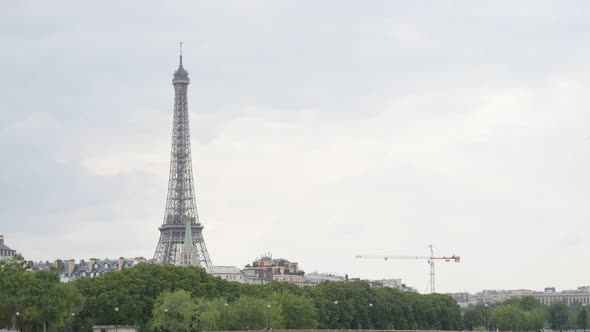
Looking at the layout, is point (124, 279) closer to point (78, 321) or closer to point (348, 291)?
point (78, 321)

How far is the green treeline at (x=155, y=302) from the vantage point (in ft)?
393

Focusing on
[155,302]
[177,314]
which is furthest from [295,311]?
[177,314]

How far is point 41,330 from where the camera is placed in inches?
4993

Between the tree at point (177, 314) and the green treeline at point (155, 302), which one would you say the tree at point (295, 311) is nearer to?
the green treeline at point (155, 302)

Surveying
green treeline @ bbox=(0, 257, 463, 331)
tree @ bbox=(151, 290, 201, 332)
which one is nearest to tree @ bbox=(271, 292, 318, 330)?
green treeline @ bbox=(0, 257, 463, 331)

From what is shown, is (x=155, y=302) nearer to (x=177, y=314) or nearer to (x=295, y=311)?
(x=177, y=314)

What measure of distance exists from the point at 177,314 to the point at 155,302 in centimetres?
837

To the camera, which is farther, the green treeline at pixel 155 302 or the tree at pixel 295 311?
the tree at pixel 295 311

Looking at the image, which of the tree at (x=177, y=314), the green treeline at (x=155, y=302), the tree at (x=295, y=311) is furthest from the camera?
the tree at (x=295, y=311)

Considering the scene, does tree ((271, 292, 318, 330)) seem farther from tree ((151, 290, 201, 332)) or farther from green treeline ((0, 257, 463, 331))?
tree ((151, 290, 201, 332))

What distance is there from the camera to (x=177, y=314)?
428 feet

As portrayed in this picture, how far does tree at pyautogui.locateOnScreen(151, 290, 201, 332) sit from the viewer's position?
128 metres

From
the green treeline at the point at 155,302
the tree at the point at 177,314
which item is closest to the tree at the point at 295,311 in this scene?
the green treeline at the point at 155,302

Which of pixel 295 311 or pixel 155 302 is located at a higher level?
pixel 155 302
